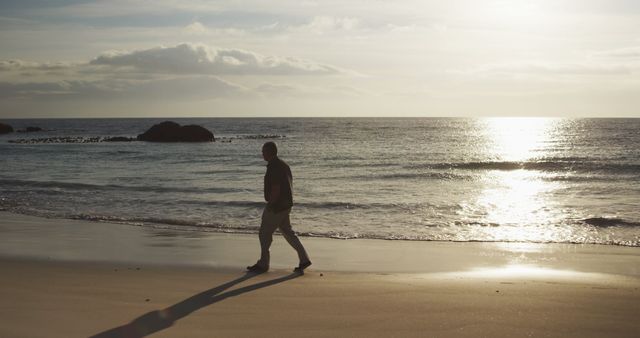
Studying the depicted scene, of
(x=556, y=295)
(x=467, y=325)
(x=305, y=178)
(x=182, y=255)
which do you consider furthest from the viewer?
(x=305, y=178)

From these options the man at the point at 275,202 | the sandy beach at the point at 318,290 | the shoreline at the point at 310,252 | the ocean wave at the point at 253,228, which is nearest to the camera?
the sandy beach at the point at 318,290

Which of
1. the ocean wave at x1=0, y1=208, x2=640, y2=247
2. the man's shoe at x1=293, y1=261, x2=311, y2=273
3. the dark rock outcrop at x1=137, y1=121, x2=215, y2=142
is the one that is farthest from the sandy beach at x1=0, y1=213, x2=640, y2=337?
the dark rock outcrop at x1=137, y1=121, x2=215, y2=142

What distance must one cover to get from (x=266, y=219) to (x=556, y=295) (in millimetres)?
3893

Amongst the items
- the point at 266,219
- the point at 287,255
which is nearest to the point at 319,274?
the point at 266,219

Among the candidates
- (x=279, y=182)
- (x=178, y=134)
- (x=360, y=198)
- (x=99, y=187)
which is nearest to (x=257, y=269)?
(x=279, y=182)

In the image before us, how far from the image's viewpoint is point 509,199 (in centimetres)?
1995

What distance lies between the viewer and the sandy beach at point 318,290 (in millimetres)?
6062

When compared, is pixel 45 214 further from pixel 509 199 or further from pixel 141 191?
pixel 509 199

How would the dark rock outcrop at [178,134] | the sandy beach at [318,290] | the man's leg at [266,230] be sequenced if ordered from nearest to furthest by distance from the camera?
1. the sandy beach at [318,290]
2. the man's leg at [266,230]
3. the dark rock outcrop at [178,134]

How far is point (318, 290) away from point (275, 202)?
158cm

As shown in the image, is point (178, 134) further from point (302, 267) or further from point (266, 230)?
point (302, 267)

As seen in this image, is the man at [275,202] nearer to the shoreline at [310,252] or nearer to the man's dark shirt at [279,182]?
the man's dark shirt at [279,182]

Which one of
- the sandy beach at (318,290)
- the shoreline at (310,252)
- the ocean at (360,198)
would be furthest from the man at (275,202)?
the ocean at (360,198)

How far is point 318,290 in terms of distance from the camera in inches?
299
